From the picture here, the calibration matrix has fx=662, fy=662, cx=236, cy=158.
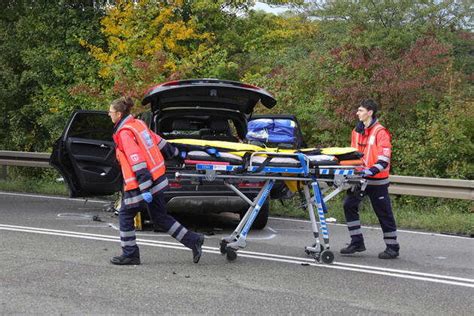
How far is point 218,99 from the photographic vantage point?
29.2 feet

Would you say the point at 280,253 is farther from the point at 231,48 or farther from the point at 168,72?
the point at 231,48

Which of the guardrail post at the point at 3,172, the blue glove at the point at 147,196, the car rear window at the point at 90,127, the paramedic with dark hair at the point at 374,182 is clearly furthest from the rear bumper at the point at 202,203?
the guardrail post at the point at 3,172

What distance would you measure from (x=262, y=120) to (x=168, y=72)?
7469 mm

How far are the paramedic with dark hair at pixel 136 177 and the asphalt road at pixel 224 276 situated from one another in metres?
0.25

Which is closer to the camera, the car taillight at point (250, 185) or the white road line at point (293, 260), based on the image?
the white road line at point (293, 260)

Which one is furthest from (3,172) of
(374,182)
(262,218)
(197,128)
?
(374,182)

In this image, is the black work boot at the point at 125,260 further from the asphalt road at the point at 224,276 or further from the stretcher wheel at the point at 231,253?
the stretcher wheel at the point at 231,253

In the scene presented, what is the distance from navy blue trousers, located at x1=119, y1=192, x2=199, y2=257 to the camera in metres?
6.77

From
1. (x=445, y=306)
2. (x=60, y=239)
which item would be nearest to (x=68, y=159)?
(x=60, y=239)

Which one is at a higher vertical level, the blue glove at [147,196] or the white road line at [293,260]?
the blue glove at [147,196]

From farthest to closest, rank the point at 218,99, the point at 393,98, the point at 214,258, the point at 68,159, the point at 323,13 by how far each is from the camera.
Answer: the point at 323,13 → the point at 393,98 → the point at 68,159 → the point at 218,99 → the point at 214,258

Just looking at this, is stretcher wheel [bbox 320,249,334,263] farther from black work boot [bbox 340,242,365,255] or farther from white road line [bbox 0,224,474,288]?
black work boot [bbox 340,242,365,255]

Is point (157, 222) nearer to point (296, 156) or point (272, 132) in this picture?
point (296, 156)

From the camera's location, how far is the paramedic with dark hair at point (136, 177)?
6598 mm
